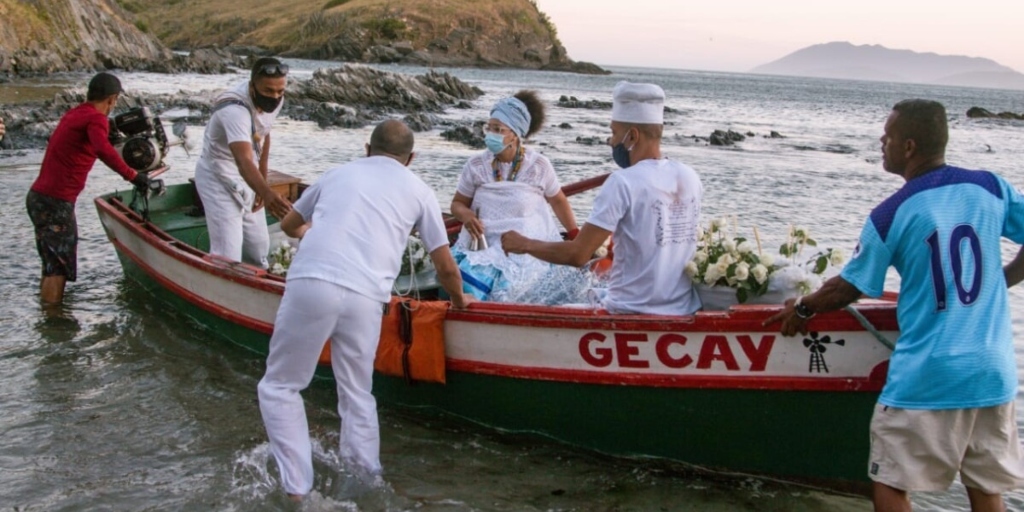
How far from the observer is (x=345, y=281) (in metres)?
4.97

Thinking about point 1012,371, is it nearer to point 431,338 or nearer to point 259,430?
point 431,338

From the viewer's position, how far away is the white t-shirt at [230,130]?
25.2ft

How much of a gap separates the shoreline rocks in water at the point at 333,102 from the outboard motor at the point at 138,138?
1458cm

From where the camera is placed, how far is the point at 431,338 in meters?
6.32

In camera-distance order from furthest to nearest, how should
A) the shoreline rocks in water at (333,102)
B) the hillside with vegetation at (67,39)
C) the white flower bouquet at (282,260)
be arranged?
the hillside with vegetation at (67,39) < the shoreline rocks in water at (333,102) < the white flower bouquet at (282,260)

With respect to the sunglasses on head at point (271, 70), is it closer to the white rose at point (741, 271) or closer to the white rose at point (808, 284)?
the white rose at point (741, 271)

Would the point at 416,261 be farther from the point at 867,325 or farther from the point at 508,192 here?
the point at 867,325

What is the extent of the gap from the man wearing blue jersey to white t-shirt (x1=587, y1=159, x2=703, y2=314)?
4.04 feet

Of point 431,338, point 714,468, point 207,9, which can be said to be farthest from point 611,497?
point 207,9

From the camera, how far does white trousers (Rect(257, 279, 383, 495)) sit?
497 cm

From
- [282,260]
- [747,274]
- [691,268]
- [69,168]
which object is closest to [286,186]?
[69,168]

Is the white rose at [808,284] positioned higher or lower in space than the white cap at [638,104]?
lower

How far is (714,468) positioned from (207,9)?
6710 inches

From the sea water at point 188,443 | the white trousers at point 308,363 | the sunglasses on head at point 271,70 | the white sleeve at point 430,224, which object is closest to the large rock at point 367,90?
the sea water at point 188,443
